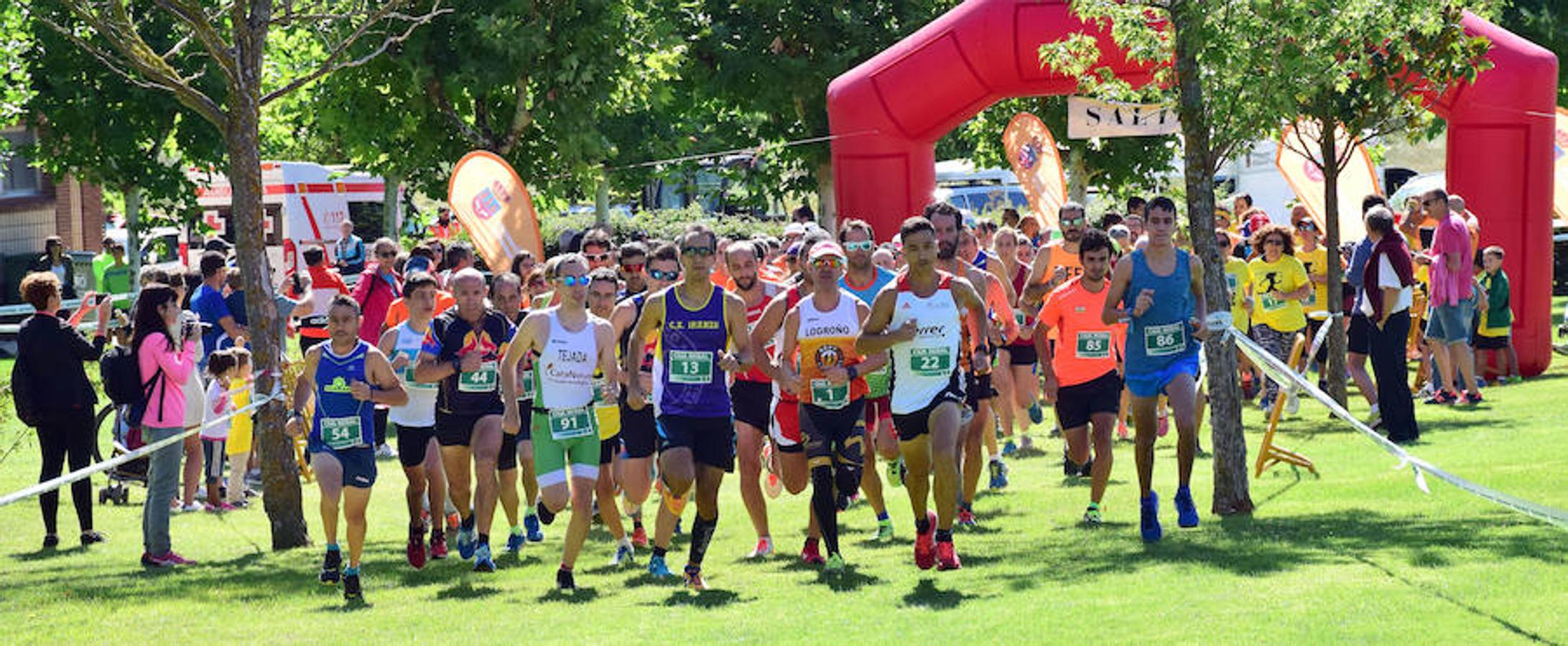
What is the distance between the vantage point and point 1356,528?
35.2ft

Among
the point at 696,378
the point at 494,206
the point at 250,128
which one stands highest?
the point at 250,128

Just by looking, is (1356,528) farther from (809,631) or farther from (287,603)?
(287,603)

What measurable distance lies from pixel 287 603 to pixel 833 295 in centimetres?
310

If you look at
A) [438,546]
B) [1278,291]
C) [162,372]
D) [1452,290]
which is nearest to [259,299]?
[162,372]

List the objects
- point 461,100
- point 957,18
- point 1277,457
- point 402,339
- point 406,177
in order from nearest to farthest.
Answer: point 402,339, point 1277,457, point 957,18, point 461,100, point 406,177

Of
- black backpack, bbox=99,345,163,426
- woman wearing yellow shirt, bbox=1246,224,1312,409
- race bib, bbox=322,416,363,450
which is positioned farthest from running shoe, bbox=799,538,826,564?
woman wearing yellow shirt, bbox=1246,224,1312,409

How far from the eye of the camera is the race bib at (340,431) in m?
10.6

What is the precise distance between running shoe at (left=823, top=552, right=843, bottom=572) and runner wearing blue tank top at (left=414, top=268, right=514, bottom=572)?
78.7 inches

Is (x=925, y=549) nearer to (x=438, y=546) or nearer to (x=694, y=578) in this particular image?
(x=694, y=578)

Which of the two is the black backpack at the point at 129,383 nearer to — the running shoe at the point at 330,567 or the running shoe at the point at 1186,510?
the running shoe at the point at 330,567

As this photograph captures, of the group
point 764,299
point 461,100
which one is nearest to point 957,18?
point 461,100

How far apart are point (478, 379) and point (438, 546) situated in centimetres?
124

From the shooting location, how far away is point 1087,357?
12.2m

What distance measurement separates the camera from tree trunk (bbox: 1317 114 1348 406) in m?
16.8
